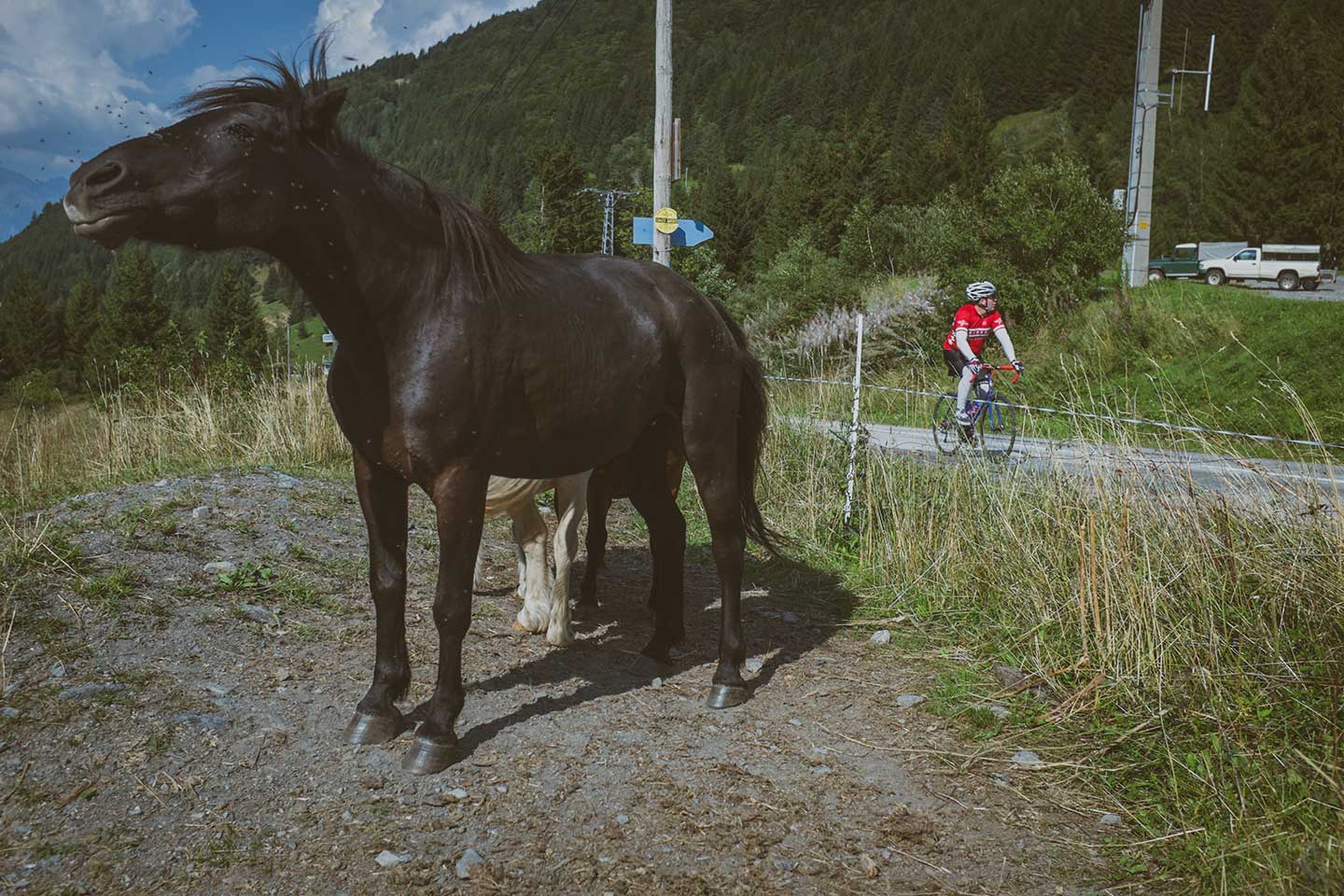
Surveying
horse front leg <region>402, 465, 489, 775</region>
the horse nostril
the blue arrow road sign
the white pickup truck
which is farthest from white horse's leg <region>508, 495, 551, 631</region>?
the white pickup truck

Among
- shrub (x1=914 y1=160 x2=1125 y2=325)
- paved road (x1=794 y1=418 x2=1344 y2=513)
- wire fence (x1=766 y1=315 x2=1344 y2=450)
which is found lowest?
paved road (x1=794 y1=418 x2=1344 y2=513)

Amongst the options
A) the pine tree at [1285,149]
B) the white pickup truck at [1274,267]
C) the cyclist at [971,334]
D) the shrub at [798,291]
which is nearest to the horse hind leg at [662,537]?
the cyclist at [971,334]

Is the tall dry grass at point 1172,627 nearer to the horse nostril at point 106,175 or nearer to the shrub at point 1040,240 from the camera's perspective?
the horse nostril at point 106,175

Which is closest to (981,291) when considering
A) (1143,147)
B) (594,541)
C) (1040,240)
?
(594,541)

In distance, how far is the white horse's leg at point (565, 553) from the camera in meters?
4.76

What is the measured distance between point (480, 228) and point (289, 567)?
9.22ft

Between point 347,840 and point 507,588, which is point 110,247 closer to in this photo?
point 347,840

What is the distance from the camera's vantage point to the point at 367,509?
3.55 m

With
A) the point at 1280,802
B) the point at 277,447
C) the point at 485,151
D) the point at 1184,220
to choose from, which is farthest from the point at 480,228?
the point at 485,151

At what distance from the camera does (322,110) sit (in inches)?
121

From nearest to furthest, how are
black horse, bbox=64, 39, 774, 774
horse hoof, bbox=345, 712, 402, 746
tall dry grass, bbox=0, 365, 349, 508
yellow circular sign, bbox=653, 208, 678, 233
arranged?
1. black horse, bbox=64, 39, 774, 774
2. horse hoof, bbox=345, 712, 402, 746
3. tall dry grass, bbox=0, 365, 349, 508
4. yellow circular sign, bbox=653, 208, 678, 233

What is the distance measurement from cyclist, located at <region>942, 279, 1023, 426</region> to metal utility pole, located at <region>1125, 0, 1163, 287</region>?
925 centimetres

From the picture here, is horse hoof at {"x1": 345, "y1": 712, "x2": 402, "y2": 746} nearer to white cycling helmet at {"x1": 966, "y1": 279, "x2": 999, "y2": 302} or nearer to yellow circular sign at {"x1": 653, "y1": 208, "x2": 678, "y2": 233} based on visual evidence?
yellow circular sign at {"x1": 653, "y1": 208, "x2": 678, "y2": 233}

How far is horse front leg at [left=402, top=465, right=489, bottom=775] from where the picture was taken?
330cm
